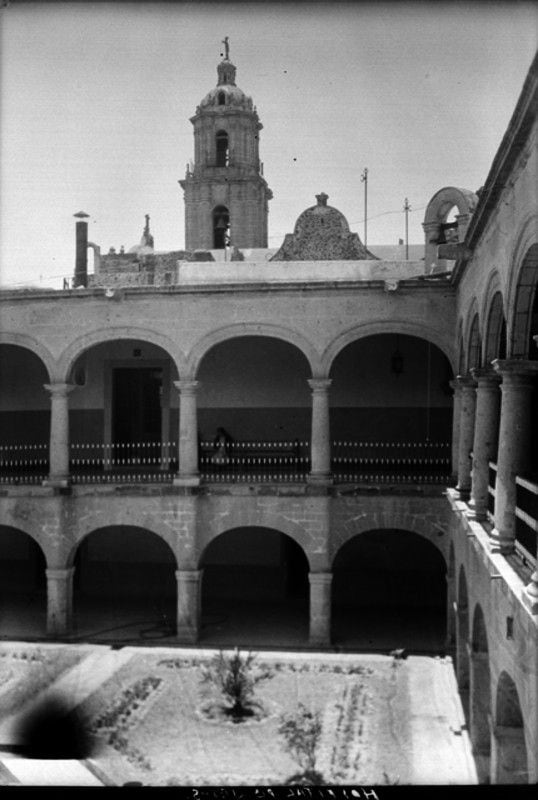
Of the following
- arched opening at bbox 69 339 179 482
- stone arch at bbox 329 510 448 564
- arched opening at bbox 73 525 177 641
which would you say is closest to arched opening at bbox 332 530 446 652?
stone arch at bbox 329 510 448 564

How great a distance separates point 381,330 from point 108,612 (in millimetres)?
7955

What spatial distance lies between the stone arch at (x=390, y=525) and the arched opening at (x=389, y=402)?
2.47 metres

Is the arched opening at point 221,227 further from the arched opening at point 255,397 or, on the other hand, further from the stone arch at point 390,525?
the stone arch at point 390,525

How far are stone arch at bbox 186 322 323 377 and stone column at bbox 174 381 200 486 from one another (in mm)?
300

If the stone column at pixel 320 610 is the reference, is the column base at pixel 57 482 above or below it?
above

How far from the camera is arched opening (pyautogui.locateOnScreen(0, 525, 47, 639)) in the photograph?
1847cm

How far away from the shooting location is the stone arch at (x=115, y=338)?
1611 centimetres

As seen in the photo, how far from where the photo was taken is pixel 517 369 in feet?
25.2

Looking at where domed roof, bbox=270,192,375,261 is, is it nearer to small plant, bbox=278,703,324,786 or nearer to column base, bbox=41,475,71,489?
column base, bbox=41,475,71,489

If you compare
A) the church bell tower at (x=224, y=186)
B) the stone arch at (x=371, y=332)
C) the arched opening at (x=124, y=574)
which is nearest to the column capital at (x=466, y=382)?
the stone arch at (x=371, y=332)

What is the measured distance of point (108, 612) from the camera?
17.7 meters

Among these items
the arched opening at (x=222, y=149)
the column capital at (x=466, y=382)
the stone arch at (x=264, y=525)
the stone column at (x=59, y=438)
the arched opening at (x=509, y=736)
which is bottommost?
the arched opening at (x=509, y=736)

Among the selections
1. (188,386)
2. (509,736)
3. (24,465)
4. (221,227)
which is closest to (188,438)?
(188,386)

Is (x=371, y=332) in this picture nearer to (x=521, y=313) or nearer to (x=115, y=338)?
(x=115, y=338)
